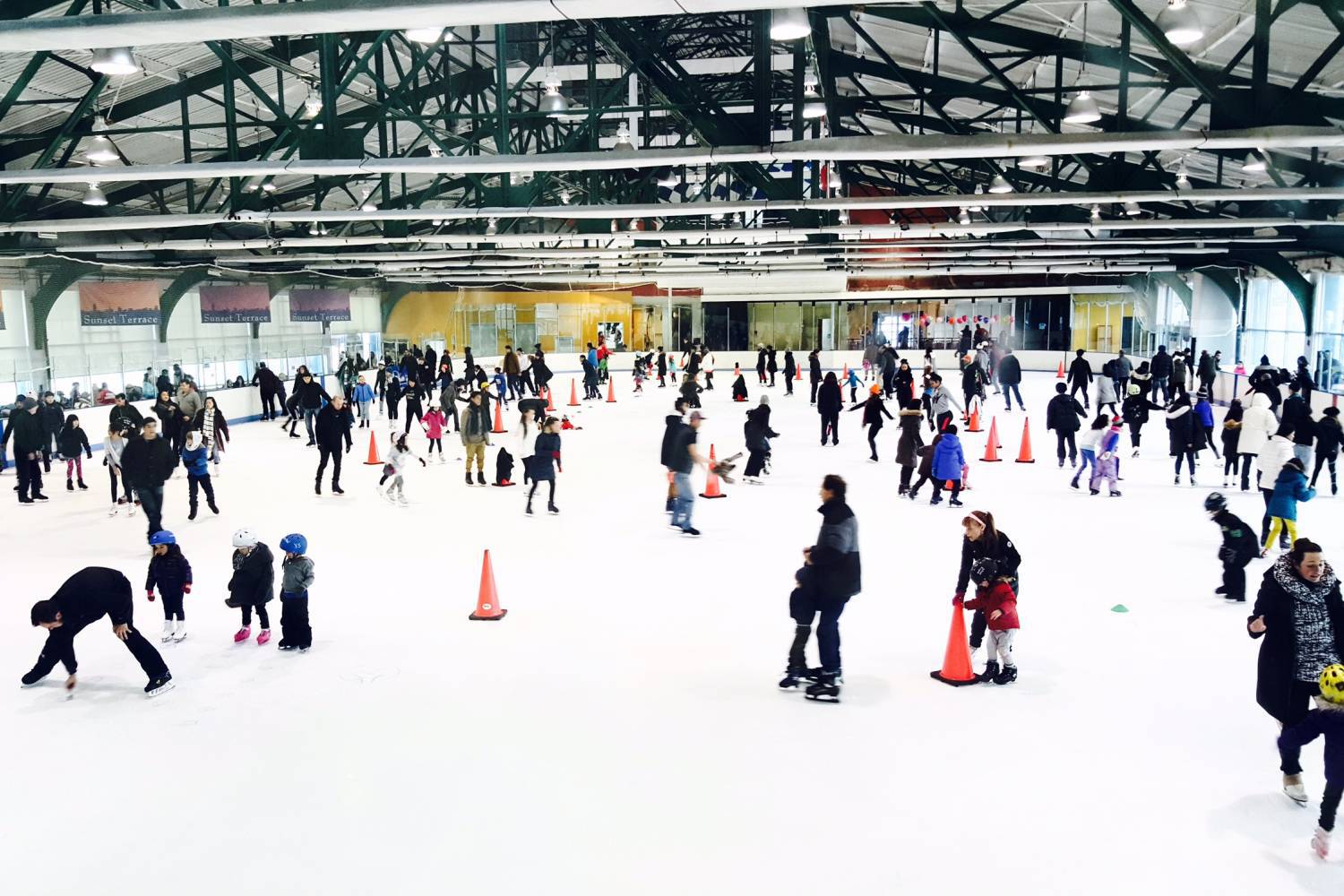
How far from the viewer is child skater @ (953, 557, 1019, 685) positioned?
620cm

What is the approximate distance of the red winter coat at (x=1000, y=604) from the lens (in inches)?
245

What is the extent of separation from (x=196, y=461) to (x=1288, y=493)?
12.0 m

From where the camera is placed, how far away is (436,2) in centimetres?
476

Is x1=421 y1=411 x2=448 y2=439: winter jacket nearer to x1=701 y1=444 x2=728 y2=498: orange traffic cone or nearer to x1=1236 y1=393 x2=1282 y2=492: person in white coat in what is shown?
x1=701 y1=444 x2=728 y2=498: orange traffic cone

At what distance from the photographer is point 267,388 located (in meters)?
24.7

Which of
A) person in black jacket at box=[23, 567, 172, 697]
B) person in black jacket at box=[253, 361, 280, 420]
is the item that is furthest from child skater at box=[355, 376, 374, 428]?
person in black jacket at box=[23, 567, 172, 697]

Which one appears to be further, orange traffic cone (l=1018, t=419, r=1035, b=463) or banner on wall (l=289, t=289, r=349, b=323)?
banner on wall (l=289, t=289, r=349, b=323)

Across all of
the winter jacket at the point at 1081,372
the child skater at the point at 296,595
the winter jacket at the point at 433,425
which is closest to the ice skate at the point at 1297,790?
the child skater at the point at 296,595

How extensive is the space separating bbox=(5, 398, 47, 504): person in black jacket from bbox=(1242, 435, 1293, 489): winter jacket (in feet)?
51.1

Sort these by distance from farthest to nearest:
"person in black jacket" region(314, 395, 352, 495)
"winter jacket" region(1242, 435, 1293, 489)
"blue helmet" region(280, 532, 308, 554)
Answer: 1. "person in black jacket" region(314, 395, 352, 495)
2. "winter jacket" region(1242, 435, 1293, 489)
3. "blue helmet" region(280, 532, 308, 554)

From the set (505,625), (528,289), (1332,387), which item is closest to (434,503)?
(505,625)

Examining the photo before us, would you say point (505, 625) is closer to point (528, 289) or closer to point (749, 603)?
point (749, 603)

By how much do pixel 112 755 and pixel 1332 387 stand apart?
80.1 ft

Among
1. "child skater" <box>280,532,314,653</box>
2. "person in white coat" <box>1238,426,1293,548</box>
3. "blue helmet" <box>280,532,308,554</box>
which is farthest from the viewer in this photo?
"person in white coat" <box>1238,426,1293,548</box>
